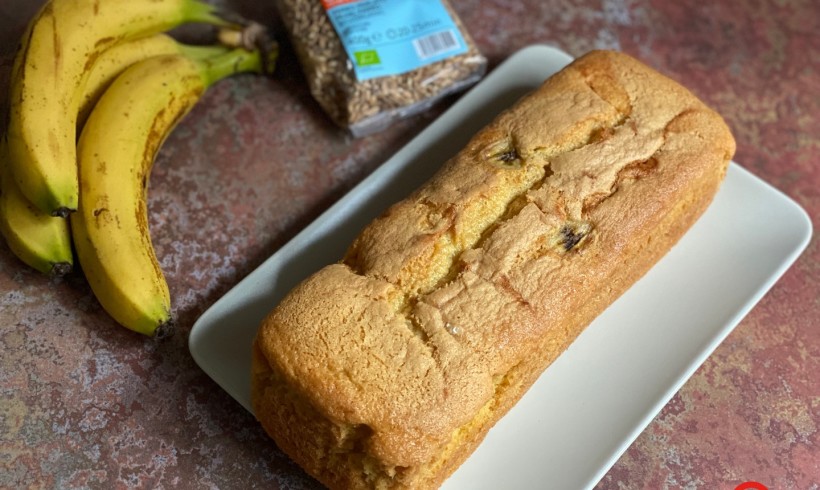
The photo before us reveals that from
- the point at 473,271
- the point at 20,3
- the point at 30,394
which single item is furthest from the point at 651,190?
the point at 20,3

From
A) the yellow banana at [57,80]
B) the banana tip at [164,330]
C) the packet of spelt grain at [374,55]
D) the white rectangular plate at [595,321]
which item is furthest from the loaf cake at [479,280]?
the yellow banana at [57,80]

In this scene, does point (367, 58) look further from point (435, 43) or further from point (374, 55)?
point (435, 43)

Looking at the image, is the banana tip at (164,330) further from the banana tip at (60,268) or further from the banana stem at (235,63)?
the banana stem at (235,63)

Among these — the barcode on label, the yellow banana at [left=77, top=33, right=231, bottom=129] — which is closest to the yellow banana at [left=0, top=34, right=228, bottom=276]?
the yellow banana at [left=77, top=33, right=231, bottom=129]

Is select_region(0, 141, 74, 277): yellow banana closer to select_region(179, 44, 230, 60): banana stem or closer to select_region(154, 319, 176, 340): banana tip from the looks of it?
select_region(154, 319, 176, 340): banana tip

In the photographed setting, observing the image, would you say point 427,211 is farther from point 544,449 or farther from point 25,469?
point 25,469
